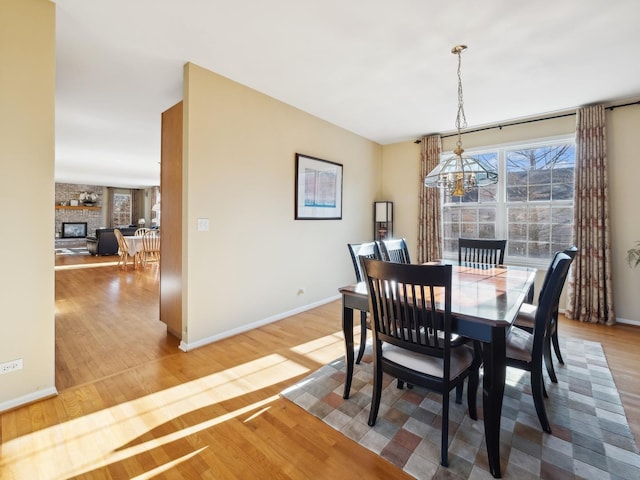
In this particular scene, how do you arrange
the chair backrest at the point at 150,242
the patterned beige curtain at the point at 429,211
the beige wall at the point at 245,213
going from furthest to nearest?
the chair backrest at the point at 150,242
the patterned beige curtain at the point at 429,211
the beige wall at the point at 245,213

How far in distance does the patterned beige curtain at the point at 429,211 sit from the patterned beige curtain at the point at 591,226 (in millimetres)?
1649

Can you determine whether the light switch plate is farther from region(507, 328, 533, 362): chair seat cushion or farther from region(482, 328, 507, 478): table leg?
region(507, 328, 533, 362): chair seat cushion

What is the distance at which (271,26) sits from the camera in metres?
2.15

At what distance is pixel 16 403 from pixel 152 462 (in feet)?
3.77

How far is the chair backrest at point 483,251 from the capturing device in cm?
327

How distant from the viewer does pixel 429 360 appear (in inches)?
61.7

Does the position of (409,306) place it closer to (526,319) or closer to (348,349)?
(348,349)

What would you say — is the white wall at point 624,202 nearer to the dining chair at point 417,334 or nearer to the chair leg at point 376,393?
the dining chair at point 417,334

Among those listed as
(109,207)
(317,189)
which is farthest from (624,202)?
(109,207)

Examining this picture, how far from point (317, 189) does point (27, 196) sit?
2.84m

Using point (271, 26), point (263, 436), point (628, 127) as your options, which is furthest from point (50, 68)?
point (628, 127)

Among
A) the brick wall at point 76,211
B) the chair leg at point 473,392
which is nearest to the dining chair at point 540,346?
the chair leg at point 473,392

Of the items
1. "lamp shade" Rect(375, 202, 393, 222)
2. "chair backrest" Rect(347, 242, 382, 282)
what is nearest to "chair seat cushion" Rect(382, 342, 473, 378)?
"chair backrest" Rect(347, 242, 382, 282)

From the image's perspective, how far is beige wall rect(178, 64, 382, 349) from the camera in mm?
2721
